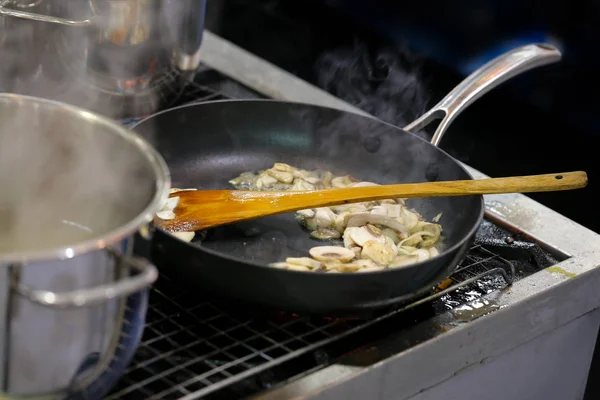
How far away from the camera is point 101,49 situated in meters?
1.12

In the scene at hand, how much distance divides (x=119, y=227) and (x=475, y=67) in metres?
1.77

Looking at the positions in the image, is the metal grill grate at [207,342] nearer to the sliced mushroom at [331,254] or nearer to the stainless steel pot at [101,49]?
the sliced mushroom at [331,254]

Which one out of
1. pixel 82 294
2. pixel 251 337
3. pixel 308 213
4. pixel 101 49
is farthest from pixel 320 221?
pixel 82 294

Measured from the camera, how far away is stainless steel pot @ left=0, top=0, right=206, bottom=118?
3.59 feet

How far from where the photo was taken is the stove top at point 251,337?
2.62 feet

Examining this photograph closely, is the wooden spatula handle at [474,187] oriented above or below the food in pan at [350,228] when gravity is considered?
above

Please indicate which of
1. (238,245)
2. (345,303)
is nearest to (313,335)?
(345,303)

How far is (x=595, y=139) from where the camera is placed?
2.10 m

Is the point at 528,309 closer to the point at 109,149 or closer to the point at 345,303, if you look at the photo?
the point at 345,303

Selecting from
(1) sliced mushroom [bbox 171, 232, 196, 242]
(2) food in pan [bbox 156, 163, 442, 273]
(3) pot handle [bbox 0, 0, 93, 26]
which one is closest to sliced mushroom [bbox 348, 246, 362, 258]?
(2) food in pan [bbox 156, 163, 442, 273]

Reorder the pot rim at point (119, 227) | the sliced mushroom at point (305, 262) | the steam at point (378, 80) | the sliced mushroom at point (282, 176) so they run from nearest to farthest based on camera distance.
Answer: the pot rim at point (119, 227) → the sliced mushroom at point (305, 262) → the sliced mushroom at point (282, 176) → the steam at point (378, 80)

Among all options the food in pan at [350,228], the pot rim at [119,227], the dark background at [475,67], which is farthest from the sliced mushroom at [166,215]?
the dark background at [475,67]

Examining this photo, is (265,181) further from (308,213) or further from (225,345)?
(225,345)

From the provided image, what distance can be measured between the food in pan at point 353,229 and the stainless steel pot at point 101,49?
20cm
